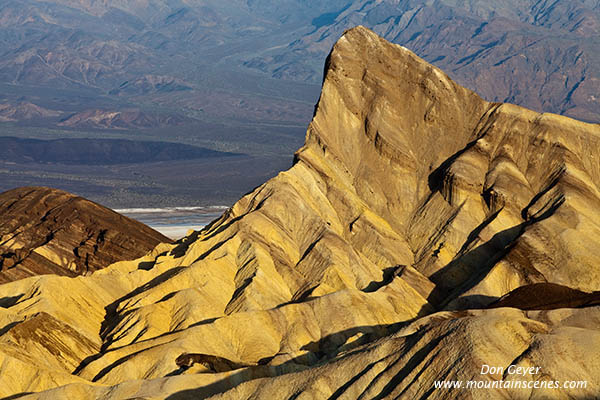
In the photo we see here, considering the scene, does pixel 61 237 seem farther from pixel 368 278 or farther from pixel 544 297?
pixel 544 297

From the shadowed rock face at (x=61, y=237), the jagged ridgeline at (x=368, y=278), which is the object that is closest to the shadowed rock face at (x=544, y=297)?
the jagged ridgeline at (x=368, y=278)

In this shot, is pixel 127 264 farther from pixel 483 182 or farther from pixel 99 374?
pixel 483 182

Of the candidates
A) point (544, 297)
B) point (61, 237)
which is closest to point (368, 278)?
point (544, 297)

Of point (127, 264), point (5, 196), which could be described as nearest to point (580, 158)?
point (127, 264)

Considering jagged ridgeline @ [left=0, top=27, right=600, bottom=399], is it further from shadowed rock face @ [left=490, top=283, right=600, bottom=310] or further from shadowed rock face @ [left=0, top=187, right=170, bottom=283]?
shadowed rock face @ [left=0, top=187, right=170, bottom=283]

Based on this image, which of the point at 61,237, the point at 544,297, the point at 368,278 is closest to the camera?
the point at 544,297
